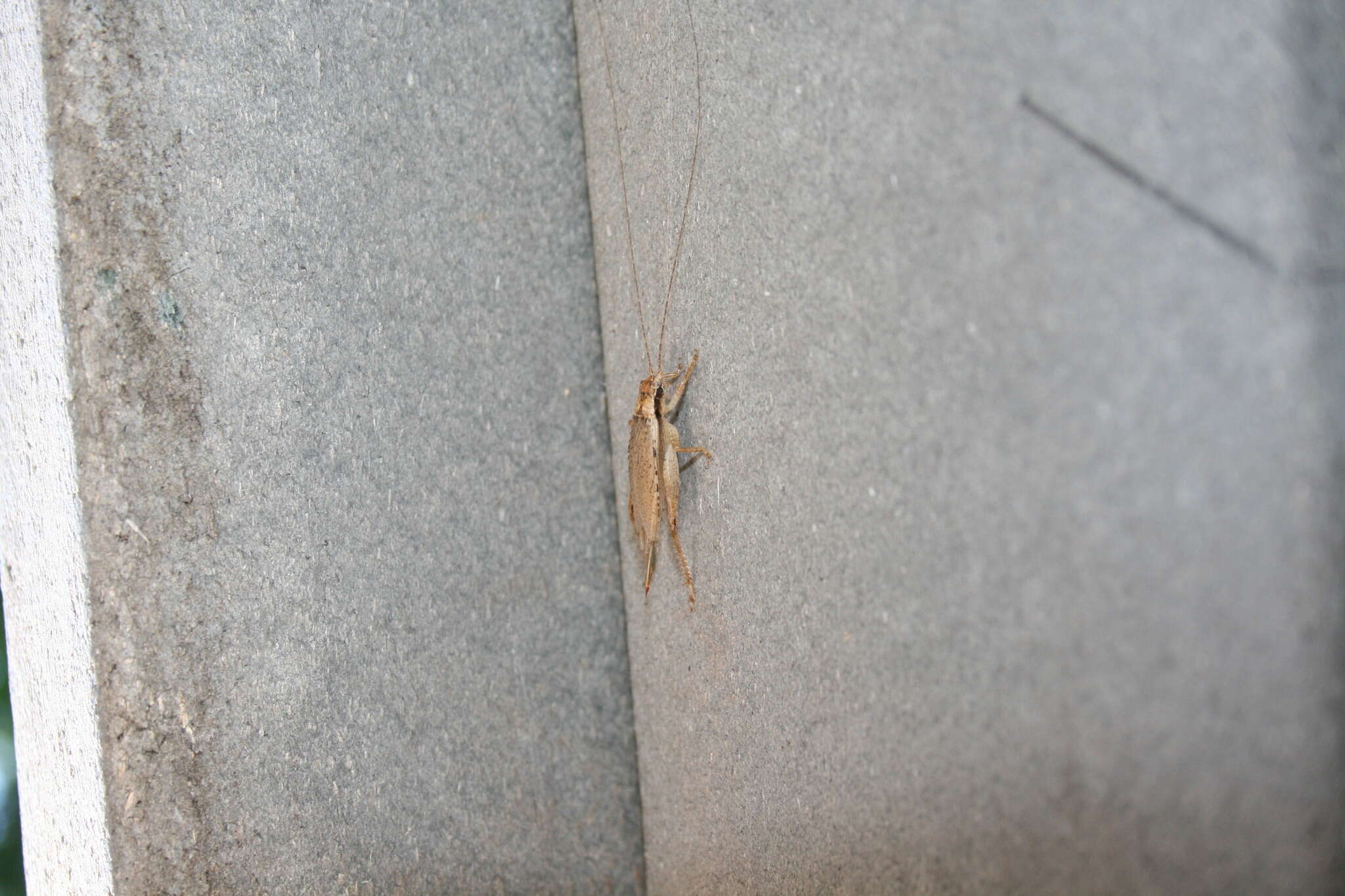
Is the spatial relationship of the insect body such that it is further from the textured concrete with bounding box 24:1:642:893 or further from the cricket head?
the textured concrete with bounding box 24:1:642:893

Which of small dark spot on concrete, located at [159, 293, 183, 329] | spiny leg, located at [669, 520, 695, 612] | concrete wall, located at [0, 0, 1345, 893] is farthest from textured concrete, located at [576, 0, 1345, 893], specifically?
small dark spot on concrete, located at [159, 293, 183, 329]

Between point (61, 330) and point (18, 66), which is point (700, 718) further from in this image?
point (18, 66)

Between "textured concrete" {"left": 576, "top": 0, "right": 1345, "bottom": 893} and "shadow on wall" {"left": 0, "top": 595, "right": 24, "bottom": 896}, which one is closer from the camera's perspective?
"textured concrete" {"left": 576, "top": 0, "right": 1345, "bottom": 893}

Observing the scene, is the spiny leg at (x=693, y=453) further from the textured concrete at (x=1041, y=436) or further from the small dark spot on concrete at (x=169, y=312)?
the small dark spot on concrete at (x=169, y=312)

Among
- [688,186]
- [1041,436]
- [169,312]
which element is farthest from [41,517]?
[1041,436]

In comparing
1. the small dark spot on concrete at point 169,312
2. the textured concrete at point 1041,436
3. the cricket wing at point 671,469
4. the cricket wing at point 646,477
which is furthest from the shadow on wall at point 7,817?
the textured concrete at point 1041,436

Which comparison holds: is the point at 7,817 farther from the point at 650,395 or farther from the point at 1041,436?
the point at 1041,436
